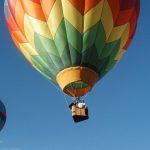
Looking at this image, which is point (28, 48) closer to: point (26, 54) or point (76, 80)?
point (26, 54)

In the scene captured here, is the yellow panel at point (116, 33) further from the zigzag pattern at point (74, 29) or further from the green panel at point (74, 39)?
the green panel at point (74, 39)

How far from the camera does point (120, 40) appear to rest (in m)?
19.3

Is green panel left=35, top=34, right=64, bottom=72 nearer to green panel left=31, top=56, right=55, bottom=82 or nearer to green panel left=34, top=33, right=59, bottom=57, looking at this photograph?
green panel left=34, top=33, right=59, bottom=57

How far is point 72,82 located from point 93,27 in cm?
211

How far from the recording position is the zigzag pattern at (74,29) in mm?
18203

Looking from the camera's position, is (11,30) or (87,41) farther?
(11,30)

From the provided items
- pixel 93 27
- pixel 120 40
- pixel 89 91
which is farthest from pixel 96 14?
pixel 89 91

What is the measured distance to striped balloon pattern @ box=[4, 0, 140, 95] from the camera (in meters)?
18.2

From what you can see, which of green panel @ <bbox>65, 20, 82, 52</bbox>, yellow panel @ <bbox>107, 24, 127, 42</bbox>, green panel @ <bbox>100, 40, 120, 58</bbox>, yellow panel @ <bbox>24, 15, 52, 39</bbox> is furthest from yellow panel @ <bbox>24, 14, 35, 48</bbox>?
yellow panel @ <bbox>107, 24, 127, 42</bbox>

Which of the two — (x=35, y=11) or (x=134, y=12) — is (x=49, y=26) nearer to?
(x=35, y=11)

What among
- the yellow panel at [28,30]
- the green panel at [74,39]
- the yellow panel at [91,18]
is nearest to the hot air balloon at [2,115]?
the yellow panel at [28,30]

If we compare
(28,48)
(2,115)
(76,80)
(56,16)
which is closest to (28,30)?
(28,48)

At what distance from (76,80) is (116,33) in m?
2.36

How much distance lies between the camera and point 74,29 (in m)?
18.3
